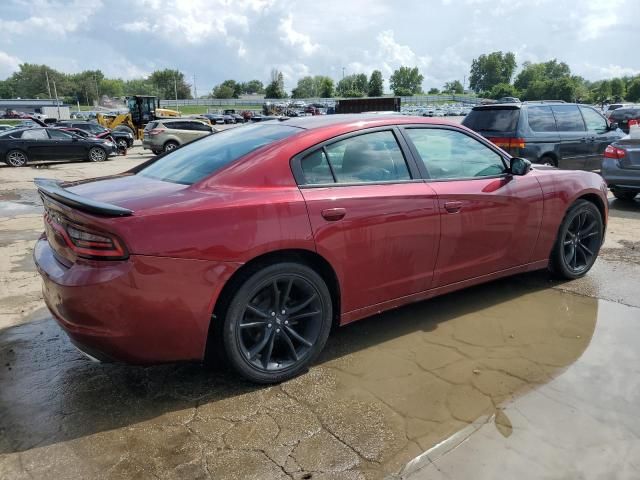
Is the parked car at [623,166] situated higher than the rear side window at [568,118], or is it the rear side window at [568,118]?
the rear side window at [568,118]

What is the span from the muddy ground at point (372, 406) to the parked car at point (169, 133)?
18.0 metres

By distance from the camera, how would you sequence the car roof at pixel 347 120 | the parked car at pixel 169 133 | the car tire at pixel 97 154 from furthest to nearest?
the parked car at pixel 169 133, the car tire at pixel 97 154, the car roof at pixel 347 120

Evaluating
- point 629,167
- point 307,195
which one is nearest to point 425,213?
point 307,195

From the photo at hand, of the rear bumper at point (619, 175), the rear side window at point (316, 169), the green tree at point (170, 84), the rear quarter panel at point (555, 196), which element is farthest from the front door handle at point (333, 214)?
the green tree at point (170, 84)

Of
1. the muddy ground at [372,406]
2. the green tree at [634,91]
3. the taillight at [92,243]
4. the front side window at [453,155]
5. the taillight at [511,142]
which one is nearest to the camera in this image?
the muddy ground at [372,406]

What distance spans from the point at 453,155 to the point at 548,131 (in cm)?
630

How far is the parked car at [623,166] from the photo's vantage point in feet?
26.7

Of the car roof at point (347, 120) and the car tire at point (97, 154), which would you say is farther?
the car tire at point (97, 154)

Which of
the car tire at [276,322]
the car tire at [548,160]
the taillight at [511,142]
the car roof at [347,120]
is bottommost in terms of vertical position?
the car tire at [276,322]

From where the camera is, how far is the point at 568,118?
31.7 ft

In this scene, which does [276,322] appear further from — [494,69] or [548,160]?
[494,69]

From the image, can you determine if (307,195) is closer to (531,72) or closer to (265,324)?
(265,324)

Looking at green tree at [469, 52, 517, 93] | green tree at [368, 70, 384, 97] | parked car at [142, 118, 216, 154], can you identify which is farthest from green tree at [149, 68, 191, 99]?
parked car at [142, 118, 216, 154]

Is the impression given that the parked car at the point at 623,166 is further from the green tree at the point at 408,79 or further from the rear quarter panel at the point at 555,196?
the green tree at the point at 408,79
